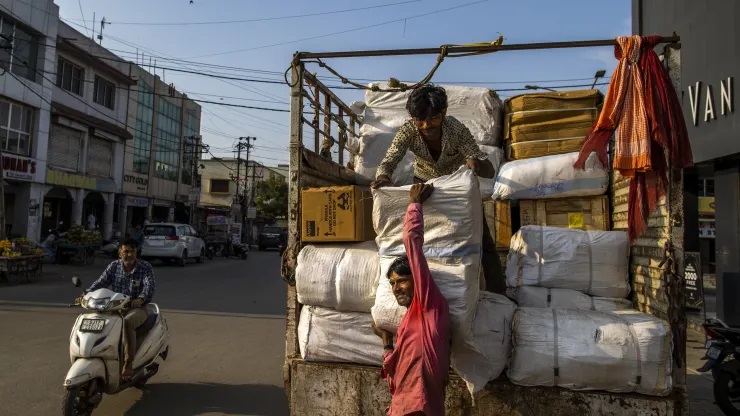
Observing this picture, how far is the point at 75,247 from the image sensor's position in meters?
15.6

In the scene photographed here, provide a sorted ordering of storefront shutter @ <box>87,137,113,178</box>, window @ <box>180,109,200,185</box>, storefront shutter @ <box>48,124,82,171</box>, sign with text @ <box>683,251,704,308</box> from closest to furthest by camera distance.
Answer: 1. sign with text @ <box>683,251,704,308</box>
2. storefront shutter @ <box>48,124,82,171</box>
3. storefront shutter @ <box>87,137,113,178</box>
4. window @ <box>180,109,200,185</box>

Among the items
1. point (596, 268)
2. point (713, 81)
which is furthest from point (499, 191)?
point (713, 81)

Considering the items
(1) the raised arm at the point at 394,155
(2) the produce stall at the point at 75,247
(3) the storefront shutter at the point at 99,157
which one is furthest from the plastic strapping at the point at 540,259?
(3) the storefront shutter at the point at 99,157

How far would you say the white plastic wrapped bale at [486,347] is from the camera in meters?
2.58

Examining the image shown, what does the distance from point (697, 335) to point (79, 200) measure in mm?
21522

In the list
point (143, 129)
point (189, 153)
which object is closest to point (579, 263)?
point (143, 129)

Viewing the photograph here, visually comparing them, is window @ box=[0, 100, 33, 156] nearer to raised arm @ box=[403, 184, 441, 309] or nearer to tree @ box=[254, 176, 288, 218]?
raised arm @ box=[403, 184, 441, 309]

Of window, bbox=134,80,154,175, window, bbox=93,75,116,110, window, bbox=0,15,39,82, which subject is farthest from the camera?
window, bbox=134,80,154,175

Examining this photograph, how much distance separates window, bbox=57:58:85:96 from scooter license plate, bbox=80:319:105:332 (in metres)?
19.1

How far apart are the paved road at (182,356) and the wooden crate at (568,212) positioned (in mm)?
2745

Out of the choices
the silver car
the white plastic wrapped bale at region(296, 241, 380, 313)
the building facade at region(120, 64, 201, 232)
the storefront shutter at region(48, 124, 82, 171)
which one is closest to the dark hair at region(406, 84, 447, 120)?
the white plastic wrapped bale at region(296, 241, 380, 313)

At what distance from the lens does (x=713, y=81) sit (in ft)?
25.2

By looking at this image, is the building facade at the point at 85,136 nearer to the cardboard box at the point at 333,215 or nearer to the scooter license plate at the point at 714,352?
the cardboard box at the point at 333,215

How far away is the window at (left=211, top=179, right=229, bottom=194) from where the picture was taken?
5031 cm
